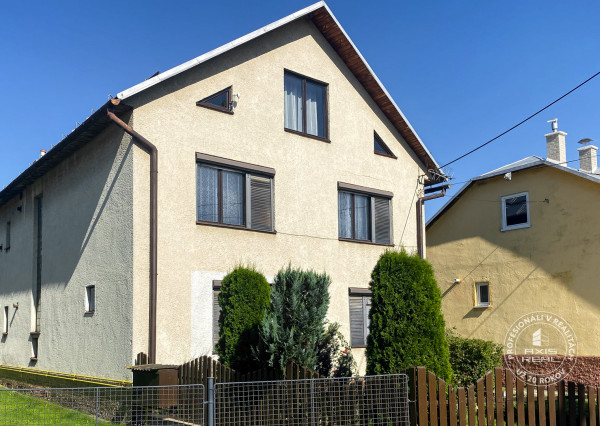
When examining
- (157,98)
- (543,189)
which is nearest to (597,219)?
(543,189)

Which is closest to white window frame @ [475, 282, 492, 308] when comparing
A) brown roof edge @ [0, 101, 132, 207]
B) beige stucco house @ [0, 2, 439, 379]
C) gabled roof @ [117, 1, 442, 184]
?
beige stucco house @ [0, 2, 439, 379]

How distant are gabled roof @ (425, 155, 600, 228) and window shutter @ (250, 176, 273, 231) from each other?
9.06 meters

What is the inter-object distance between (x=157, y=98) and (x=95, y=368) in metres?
5.53

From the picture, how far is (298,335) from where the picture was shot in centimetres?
973

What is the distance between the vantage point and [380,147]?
55.8 feet

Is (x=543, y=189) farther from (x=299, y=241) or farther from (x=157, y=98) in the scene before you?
(x=157, y=98)

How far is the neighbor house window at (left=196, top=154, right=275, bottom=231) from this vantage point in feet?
43.0

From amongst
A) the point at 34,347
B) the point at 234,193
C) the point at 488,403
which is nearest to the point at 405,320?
the point at 488,403

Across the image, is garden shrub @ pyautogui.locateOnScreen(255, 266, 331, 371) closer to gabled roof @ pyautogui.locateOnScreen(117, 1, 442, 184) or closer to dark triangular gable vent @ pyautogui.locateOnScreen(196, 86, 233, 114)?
dark triangular gable vent @ pyautogui.locateOnScreen(196, 86, 233, 114)

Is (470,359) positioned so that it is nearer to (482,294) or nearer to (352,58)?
(482,294)

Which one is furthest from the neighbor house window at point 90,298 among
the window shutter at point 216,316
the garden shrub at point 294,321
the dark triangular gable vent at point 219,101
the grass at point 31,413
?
the garden shrub at point 294,321

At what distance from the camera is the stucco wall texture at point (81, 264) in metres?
12.2

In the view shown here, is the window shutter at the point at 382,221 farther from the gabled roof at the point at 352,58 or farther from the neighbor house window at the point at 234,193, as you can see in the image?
the neighbor house window at the point at 234,193

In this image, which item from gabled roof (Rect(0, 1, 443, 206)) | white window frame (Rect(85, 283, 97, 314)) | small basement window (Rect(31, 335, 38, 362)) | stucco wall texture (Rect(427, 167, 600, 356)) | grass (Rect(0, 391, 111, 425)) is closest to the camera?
grass (Rect(0, 391, 111, 425))
